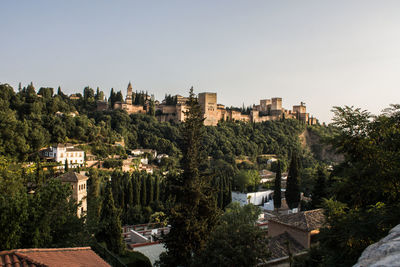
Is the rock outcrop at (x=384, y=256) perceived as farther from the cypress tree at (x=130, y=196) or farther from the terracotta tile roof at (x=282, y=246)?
the cypress tree at (x=130, y=196)

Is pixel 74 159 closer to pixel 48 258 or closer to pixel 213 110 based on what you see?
pixel 48 258

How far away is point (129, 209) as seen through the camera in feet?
91.8

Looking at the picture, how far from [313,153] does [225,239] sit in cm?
7426

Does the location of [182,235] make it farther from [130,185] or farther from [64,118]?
[64,118]

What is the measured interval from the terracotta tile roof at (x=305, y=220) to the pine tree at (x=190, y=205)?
454cm

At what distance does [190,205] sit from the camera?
1018cm

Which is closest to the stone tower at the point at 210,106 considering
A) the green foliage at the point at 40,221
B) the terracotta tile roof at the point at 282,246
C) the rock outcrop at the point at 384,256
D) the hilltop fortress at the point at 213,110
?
the hilltop fortress at the point at 213,110

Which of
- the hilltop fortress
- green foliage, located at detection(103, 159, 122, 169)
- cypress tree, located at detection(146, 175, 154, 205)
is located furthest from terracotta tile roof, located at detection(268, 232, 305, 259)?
the hilltop fortress

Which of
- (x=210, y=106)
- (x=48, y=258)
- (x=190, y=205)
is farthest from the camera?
(x=210, y=106)

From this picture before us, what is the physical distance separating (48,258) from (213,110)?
6857 centimetres

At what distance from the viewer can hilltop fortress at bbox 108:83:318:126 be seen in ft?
225

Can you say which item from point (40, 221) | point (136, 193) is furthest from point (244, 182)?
point (40, 221)

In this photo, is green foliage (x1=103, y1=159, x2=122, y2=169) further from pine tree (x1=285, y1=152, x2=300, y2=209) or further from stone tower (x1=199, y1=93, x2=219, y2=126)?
stone tower (x1=199, y1=93, x2=219, y2=126)

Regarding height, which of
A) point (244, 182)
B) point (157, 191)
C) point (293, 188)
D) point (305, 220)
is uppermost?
point (305, 220)
